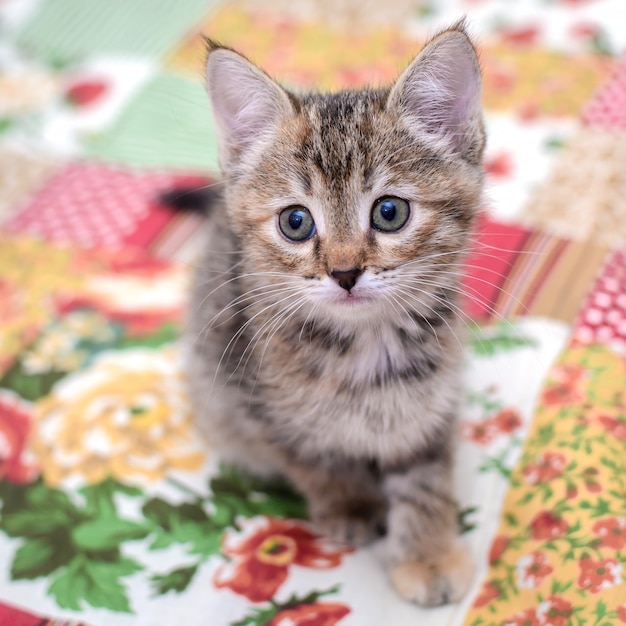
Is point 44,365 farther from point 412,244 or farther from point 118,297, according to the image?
point 412,244

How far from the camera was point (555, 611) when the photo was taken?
103cm

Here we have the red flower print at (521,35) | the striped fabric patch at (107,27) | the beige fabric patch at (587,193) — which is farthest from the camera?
the striped fabric patch at (107,27)

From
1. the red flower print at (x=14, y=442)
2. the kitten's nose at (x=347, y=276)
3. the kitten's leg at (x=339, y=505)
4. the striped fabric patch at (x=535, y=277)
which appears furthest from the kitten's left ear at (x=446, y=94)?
the red flower print at (x=14, y=442)

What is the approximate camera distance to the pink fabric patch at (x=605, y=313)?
1.41 m

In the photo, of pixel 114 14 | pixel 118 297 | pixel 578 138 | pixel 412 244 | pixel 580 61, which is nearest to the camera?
pixel 412 244

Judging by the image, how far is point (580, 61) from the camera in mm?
2025

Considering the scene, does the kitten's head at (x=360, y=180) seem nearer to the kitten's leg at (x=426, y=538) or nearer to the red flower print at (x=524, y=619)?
the kitten's leg at (x=426, y=538)

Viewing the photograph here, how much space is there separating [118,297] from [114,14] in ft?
3.88

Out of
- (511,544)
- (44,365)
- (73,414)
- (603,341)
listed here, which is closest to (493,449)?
(511,544)

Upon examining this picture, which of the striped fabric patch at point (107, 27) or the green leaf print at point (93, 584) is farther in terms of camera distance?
the striped fabric patch at point (107, 27)

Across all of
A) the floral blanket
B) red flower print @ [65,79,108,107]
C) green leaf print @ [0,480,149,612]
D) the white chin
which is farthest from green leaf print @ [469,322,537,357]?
red flower print @ [65,79,108,107]

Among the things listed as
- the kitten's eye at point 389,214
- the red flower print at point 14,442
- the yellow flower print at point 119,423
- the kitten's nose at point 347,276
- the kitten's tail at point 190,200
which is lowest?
the red flower print at point 14,442

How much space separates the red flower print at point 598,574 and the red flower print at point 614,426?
25cm

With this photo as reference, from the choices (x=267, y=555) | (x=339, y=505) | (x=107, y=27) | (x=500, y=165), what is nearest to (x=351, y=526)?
(x=339, y=505)
